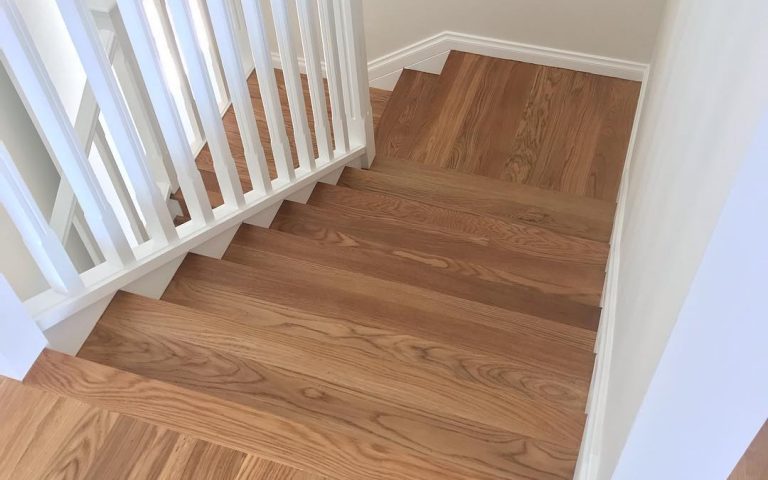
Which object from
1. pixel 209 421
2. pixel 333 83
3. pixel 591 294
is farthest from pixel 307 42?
pixel 209 421

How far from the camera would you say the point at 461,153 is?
119 inches

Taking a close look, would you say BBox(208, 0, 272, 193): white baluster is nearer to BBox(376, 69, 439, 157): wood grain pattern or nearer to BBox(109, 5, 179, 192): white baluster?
BBox(109, 5, 179, 192): white baluster

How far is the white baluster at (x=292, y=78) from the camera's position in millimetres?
1951

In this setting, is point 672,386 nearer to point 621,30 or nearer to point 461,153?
point 461,153

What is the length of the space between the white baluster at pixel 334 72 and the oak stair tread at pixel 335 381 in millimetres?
982

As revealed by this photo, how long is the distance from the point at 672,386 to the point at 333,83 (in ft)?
5.61

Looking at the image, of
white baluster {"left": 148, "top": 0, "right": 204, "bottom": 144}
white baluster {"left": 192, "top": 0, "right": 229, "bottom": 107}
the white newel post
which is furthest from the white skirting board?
white baluster {"left": 148, "top": 0, "right": 204, "bottom": 144}

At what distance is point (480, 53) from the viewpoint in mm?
3463

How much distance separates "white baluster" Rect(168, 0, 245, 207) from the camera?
62.3 inches

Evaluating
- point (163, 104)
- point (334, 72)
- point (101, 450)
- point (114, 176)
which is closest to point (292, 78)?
point (334, 72)

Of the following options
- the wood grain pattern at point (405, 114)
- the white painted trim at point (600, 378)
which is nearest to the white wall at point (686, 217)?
the white painted trim at point (600, 378)

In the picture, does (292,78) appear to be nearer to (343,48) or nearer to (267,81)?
(267,81)

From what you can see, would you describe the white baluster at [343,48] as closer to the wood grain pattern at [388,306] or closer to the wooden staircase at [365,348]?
the wooden staircase at [365,348]

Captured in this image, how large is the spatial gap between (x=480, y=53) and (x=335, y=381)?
2.32m
